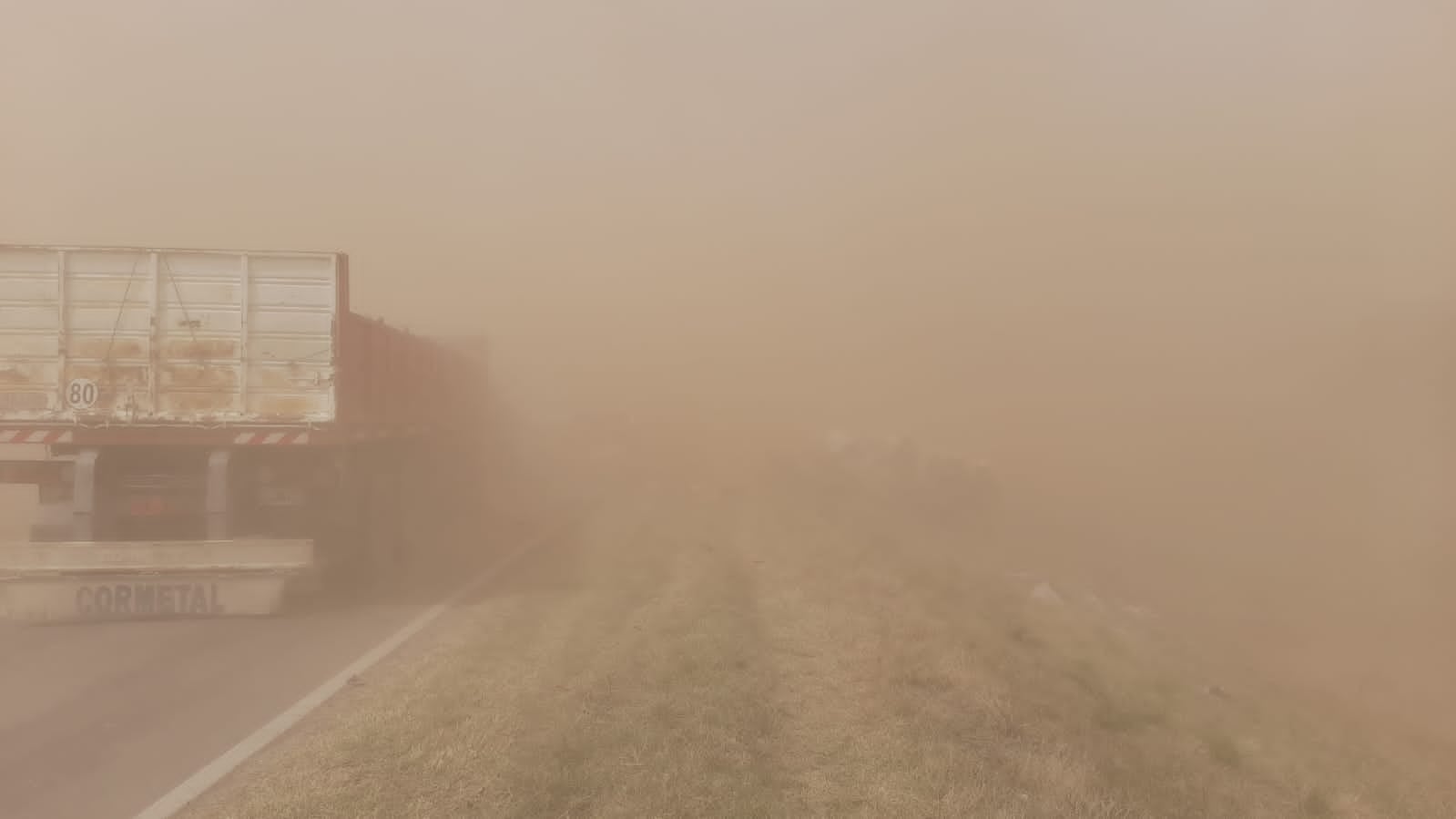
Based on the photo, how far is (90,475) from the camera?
10062 mm

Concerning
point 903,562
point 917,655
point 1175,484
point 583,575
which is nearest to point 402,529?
point 583,575

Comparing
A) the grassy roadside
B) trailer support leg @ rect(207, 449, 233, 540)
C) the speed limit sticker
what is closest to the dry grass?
the grassy roadside

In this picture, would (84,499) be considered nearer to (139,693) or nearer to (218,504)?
(218,504)

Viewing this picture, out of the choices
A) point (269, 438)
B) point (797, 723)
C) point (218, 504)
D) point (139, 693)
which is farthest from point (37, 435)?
point (797, 723)

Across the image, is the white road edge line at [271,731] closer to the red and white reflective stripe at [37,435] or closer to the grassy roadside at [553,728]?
the grassy roadside at [553,728]

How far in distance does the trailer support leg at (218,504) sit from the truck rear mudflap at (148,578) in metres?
0.48

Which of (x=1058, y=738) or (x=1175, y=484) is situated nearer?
(x=1058, y=738)

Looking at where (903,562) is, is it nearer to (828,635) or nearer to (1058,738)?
(828,635)

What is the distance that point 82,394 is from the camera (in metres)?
10.1

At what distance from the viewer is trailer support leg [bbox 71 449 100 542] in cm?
998

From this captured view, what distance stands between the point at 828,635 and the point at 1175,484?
97.1 ft

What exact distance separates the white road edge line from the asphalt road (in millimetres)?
88

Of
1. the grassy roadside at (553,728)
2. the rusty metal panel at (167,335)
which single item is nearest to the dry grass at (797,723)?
the grassy roadside at (553,728)

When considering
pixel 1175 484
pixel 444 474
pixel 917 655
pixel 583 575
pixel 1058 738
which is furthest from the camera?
pixel 1175 484
